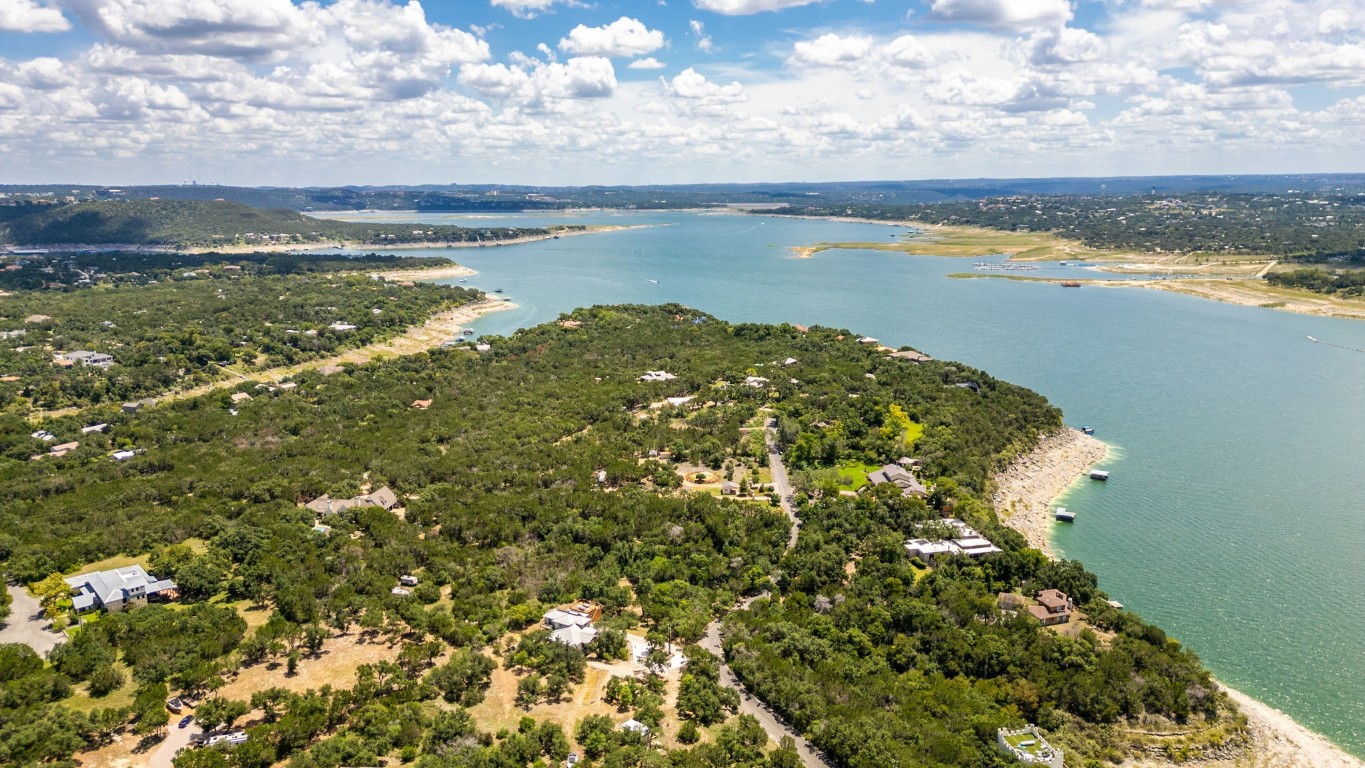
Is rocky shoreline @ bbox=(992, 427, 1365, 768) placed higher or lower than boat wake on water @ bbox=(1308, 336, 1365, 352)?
lower

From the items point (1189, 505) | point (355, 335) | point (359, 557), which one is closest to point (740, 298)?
point (355, 335)

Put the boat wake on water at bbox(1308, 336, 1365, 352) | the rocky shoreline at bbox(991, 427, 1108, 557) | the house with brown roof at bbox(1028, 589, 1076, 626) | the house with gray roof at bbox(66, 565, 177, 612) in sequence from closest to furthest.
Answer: the house with brown roof at bbox(1028, 589, 1076, 626) → the house with gray roof at bbox(66, 565, 177, 612) → the rocky shoreline at bbox(991, 427, 1108, 557) → the boat wake on water at bbox(1308, 336, 1365, 352)

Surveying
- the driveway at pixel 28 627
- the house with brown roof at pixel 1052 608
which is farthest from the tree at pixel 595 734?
the driveway at pixel 28 627

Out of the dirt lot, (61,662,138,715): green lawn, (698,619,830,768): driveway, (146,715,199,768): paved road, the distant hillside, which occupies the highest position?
the distant hillside

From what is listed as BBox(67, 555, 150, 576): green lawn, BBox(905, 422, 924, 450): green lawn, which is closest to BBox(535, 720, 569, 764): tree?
BBox(67, 555, 150, 576): green lawn

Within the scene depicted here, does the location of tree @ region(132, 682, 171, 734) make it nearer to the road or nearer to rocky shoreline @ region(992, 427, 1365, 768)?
the road

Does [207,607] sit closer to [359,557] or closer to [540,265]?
[359,557]

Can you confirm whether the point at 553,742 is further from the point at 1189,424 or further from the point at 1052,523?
the point at 1189,424
